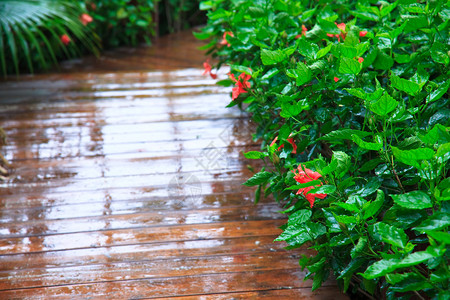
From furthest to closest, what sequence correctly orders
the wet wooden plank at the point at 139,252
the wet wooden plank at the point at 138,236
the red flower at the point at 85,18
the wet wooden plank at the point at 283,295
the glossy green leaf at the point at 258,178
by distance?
the red flower at the point at 85,18, the wet wooden plank at the point at 138,236, the wet wooden plank at the point at 139,252, the wet wooden plank at the point at 283,295, the glossy green leaf at the point at 258,178

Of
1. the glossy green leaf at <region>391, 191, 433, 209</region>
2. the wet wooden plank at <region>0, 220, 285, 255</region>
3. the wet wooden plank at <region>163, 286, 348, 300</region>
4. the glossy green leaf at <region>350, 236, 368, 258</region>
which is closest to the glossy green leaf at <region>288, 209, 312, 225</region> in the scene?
the glossy green leaf at <region>350, 236, 368, 258</region>

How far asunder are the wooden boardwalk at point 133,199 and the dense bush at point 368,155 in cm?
43

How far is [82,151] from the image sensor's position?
110 inches

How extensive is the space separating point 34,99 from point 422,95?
2822 millimetres

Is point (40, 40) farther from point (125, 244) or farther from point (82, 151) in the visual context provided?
point (125, 244)

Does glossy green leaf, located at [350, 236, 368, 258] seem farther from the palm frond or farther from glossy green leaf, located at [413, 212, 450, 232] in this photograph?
the palm frond

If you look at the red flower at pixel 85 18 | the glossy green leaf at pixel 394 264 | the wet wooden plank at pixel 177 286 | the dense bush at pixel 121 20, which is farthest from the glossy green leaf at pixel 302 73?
the dense bush at pixel 121 20

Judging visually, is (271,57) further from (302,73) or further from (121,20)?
(121,20)

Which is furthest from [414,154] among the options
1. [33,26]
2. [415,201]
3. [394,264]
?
[33,26]

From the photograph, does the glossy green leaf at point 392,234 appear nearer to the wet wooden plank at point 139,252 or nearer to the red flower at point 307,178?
the red flower at point 307,178

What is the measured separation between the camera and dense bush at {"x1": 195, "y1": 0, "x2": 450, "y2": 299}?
1051mm

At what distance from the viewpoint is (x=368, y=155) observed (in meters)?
1.48

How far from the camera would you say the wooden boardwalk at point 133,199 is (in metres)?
1.78

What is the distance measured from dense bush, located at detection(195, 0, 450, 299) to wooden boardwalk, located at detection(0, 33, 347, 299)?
16.8 inches
